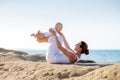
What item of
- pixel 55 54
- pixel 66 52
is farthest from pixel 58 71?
pixel 55 54

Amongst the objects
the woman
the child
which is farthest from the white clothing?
the child

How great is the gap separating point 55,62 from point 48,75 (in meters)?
1.51

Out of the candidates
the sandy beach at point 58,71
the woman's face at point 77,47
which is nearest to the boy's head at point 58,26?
the woman's face at point 77,47

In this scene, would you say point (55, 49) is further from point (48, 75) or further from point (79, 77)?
point (79, 77)

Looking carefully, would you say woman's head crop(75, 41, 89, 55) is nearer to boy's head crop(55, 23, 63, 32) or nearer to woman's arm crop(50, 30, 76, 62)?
woman's arm crop(50, 30, 76, 62)

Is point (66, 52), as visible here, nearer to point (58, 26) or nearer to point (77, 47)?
point (77, 47)

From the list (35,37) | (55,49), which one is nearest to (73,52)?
(55,49)

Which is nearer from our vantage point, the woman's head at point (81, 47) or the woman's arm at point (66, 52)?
the woman's arm at point (66, 52)

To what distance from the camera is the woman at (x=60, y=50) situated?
11.2 m

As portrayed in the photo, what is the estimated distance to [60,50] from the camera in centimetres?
1129

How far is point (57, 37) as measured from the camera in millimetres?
11219

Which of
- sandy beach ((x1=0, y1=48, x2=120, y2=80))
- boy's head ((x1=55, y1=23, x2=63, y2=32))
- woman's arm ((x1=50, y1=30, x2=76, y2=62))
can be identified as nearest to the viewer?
sandy beach ((x1=0, y1=48, x2=120, y2=80))

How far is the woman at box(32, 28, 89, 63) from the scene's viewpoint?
11.2m

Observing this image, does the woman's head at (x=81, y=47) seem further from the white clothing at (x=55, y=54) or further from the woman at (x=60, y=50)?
the white clothing at (x=55, y=54)
